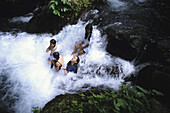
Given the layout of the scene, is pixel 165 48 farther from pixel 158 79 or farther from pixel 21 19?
pixel 21 19

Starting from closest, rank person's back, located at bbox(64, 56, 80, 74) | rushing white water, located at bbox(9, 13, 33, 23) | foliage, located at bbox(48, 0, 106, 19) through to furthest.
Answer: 1. person's back, located at bbox(64, 56, 80, 74)
2. foliage, located at bbox(48, 0, 106, 19)
3. rushing white water, located at bbox(9, 13, 33, 23)

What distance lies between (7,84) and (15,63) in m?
1.36

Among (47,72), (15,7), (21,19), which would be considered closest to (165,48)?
(47,72)

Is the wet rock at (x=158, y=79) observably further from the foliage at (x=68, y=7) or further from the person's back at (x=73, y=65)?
the foliage at (x=68, y=7)

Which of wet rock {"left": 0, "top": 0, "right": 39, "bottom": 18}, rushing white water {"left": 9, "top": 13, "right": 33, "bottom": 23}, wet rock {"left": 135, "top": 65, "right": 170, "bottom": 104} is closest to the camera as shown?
wet rock {"left": 135, "top": 65, "right": 170, "bottom": 104}

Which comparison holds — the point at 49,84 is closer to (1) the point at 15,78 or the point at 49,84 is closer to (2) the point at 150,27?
(1) the point at 15,78

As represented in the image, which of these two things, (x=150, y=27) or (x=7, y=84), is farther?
(x=150, y=27)

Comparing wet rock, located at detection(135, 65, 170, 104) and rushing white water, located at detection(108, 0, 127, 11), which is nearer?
wet rock, located at detection(135, 65, 170, 104)

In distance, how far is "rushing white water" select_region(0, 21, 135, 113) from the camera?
4.25 metres

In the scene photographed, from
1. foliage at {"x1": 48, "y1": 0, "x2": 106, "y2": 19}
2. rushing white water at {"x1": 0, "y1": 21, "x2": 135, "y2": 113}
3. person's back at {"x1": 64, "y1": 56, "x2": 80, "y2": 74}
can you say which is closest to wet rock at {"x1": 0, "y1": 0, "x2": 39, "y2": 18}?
foliage at {"x1": 48, "y1": 0, "x2": 106, "y2": 19}

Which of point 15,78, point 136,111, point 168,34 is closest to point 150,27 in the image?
point 168,34

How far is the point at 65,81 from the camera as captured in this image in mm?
4680

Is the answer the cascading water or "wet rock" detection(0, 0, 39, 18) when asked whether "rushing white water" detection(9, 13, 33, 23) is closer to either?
"wet rock" detection(0, 0, 39, 18)

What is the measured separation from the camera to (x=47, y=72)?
5152mm
